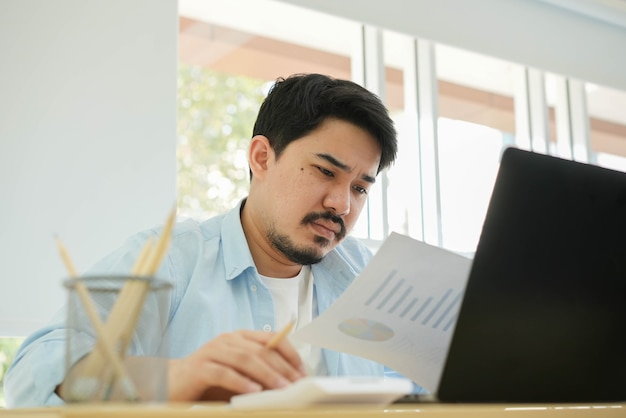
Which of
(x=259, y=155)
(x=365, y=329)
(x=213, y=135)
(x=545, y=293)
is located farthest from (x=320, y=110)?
(x=213, y=135)

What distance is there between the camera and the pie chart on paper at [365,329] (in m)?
1.03

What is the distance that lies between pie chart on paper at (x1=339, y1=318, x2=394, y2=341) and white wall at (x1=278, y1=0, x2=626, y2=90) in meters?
2.86

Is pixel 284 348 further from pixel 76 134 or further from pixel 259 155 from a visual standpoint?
pixel 76 134

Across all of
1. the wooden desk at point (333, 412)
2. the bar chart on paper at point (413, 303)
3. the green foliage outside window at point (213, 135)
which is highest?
the green foliage outside window at point (213, 135)

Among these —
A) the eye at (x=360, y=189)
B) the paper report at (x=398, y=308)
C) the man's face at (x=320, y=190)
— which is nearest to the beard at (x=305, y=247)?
the man's face at (x=320, y=190)

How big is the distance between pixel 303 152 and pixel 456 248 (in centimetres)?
258

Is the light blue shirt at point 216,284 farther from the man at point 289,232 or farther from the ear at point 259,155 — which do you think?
the ear at point 259,155

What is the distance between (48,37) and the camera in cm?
314

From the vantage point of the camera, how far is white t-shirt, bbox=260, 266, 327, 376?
1.85m

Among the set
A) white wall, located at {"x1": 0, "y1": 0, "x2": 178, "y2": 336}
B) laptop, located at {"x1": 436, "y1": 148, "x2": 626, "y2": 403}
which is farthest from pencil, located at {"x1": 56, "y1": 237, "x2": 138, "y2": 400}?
white wall, located at {"x1": 0, "y1": 0, "x2": 178, "y2": 336}

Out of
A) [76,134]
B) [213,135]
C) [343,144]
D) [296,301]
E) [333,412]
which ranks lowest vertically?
[333,412]

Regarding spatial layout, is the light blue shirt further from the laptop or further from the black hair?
the laptop

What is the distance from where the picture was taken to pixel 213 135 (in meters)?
4.43

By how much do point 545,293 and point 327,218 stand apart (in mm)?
1072
